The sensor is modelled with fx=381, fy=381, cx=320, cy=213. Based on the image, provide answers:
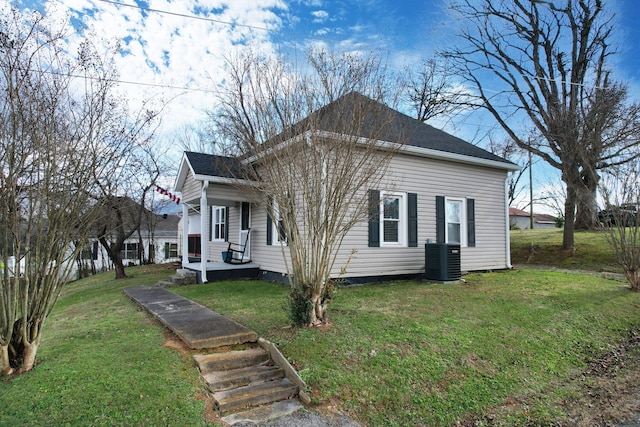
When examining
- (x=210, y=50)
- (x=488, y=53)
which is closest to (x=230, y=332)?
(x=210, y=50)

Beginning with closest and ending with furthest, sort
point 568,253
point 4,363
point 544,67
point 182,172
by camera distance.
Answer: point 4,363 → point 182,172 → point 568,253 → point 544,67

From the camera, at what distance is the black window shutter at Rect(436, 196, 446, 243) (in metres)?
10.5

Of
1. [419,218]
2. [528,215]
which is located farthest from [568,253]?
[528,215]

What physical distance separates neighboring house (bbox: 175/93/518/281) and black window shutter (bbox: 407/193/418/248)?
1.0 inches

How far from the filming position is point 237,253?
12086 mm

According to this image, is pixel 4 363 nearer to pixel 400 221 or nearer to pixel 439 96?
pixel 400 221

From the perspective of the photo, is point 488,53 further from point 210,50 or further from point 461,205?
point 210,50

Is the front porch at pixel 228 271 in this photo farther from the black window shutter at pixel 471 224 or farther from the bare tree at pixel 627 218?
the bare tree at pixel 627 218

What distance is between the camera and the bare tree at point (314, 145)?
5.39m

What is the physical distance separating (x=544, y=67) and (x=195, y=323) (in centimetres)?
1935

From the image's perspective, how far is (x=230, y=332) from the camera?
5043 millimetres

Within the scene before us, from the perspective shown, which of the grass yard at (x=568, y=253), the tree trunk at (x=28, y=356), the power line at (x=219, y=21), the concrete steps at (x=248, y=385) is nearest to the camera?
the concrete steps at (x=248, y=385)

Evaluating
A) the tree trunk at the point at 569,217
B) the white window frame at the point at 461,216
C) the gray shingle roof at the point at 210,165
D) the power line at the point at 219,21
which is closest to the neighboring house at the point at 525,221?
the tree trunk at the point at 569,217

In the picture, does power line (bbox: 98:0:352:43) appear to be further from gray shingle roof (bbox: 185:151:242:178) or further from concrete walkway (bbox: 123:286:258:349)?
concrete walkway (bbox: 123:286:258:349)
